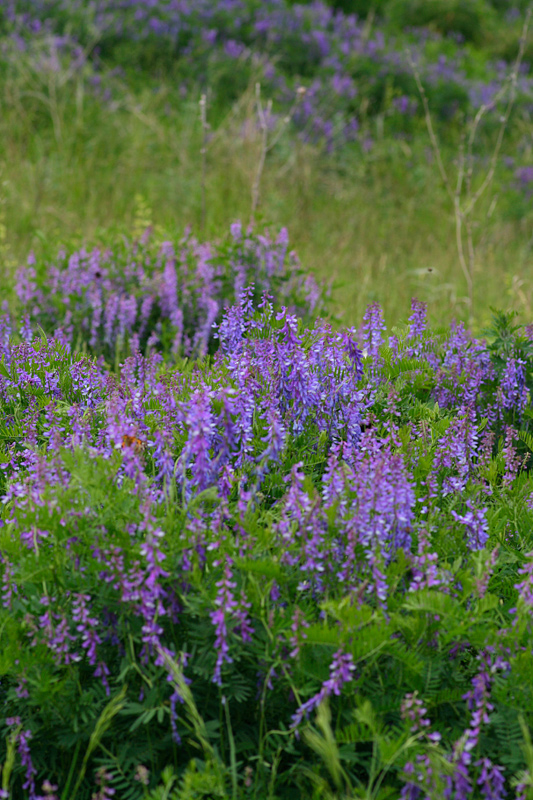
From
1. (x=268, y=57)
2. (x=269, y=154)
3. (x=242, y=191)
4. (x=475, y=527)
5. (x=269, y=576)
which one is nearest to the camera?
(x=269, y=576)

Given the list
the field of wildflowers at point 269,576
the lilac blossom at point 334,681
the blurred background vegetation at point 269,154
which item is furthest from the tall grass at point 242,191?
the lilac blossom at point 334,681

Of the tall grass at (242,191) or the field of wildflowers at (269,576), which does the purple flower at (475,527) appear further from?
the tall grass at (242,191)

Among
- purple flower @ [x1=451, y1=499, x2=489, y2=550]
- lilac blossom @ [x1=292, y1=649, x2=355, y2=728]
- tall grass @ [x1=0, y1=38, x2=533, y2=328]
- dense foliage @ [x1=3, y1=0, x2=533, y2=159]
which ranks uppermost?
dense foliage @ [x1=3, y1=0, x2=533, y2=159]

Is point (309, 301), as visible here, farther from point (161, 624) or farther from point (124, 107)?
point (124, 107)

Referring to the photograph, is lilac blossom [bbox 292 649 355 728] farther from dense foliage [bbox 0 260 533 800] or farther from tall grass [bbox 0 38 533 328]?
tall grass [bbox 0 38 533 328]

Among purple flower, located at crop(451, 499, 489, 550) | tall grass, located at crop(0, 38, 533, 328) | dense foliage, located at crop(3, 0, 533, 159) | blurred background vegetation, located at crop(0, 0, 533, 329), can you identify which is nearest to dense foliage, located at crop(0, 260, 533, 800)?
purple flower, located at crop(451, 499, 489, 550)

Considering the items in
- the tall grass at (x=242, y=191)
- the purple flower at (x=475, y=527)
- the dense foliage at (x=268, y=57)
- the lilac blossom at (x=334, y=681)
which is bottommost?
the tall grass at (x=242, y=191)

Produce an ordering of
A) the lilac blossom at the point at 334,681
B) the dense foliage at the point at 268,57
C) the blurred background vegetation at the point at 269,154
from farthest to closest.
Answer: the dense foliage at the point at 268,57
the blurred background vegetation at the point at 269,154
the lilac blossom at the point at 334,681

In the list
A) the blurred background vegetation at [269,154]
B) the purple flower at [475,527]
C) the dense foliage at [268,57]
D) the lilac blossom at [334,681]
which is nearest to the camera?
the lilac blossom at [334,681]

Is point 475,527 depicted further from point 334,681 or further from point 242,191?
point 242,191

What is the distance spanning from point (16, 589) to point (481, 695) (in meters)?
1.12

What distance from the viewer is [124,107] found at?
1013 centimetres

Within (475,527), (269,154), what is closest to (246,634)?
(475,527)

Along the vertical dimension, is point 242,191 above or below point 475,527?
below
